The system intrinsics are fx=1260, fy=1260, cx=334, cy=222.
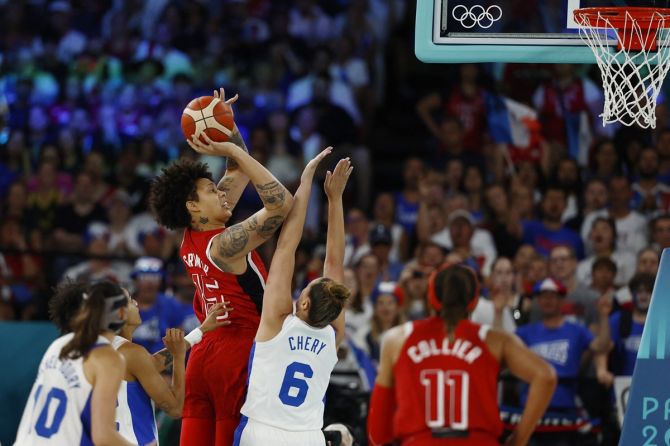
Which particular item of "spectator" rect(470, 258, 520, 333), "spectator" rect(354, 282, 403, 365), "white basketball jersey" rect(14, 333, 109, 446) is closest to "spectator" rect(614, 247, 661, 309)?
"spectator" rect(470, 258, 520, 333)

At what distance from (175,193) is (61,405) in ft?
5.77

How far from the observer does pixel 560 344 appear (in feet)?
35.0

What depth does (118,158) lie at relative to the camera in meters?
15.4

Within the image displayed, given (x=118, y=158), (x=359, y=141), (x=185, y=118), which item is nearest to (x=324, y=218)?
(x=359, y=141)

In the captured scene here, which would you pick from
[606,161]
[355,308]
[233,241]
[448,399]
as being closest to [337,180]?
[233,241]

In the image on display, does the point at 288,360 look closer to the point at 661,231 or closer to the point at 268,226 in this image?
the point at 268,226

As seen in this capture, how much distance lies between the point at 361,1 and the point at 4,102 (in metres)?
4.92

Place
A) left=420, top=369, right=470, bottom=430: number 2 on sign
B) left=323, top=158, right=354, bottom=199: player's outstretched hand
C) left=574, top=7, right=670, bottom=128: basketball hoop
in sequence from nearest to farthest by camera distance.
→ left=420, top=369, right=470, bottom=430: number 2 on sign
left=323, top=158, right=354, bottom=199: player's outstretched hand
left=574, top=7, right=670, bottom=128: basketball hoop

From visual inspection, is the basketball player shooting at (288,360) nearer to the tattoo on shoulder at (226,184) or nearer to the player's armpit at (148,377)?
the player's armpit at (148,377)

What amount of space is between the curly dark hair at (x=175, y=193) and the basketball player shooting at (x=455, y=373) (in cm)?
150

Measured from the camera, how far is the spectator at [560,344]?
10.4m

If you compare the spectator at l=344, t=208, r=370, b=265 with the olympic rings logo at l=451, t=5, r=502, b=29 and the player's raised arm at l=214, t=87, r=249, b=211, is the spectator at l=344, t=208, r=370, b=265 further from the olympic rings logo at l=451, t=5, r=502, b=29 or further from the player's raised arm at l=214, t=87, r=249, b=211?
the player's raised arm at l=214, t=87, r=249, b=211

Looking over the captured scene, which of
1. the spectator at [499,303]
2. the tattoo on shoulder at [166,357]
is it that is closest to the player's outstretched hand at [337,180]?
the tattoo on shoulder at [166,357]

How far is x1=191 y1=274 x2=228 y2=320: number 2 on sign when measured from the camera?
7.55 metres
